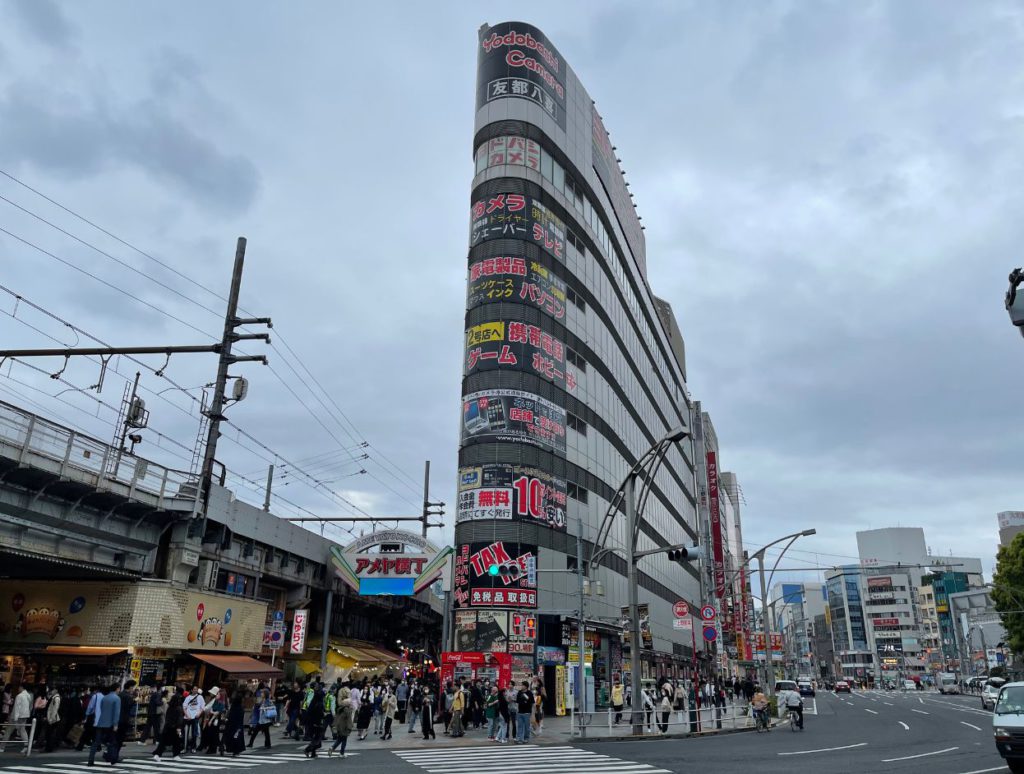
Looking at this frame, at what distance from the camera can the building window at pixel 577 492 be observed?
44.7m

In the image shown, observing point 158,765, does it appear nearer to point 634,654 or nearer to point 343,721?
point 343,721

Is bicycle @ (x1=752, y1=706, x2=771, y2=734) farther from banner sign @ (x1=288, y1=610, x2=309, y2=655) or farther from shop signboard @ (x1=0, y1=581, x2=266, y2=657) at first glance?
shop signboard @ (x1=0, y1=581, x2=266, y2=657)

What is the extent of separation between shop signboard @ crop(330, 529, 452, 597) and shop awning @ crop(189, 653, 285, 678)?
418 inches

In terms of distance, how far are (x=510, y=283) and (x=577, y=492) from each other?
44.3 ft

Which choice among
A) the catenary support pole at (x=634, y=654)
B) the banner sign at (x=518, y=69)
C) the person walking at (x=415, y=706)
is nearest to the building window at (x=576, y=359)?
the banner sign at (x=518, y=69)

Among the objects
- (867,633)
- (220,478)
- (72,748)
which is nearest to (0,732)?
(72,748)

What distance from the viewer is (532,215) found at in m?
46.2

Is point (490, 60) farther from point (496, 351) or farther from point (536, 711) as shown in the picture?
point (536, 711)

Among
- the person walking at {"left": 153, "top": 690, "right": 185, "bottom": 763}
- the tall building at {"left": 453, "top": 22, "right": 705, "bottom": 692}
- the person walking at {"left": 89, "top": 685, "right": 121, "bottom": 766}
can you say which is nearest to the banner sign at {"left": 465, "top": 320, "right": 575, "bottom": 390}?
the tall building at {"left": 453, "top": 22, "right": 705, "bottom": 692}

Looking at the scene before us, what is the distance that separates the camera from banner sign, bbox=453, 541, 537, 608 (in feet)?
127

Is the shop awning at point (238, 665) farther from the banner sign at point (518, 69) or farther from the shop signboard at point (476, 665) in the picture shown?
the banner sign at point (518, 69)

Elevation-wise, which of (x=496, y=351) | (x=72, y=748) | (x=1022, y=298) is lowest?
(x=72, y=748)

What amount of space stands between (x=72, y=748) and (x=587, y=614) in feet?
92.4

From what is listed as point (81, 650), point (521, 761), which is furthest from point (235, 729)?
point (81, 650)
